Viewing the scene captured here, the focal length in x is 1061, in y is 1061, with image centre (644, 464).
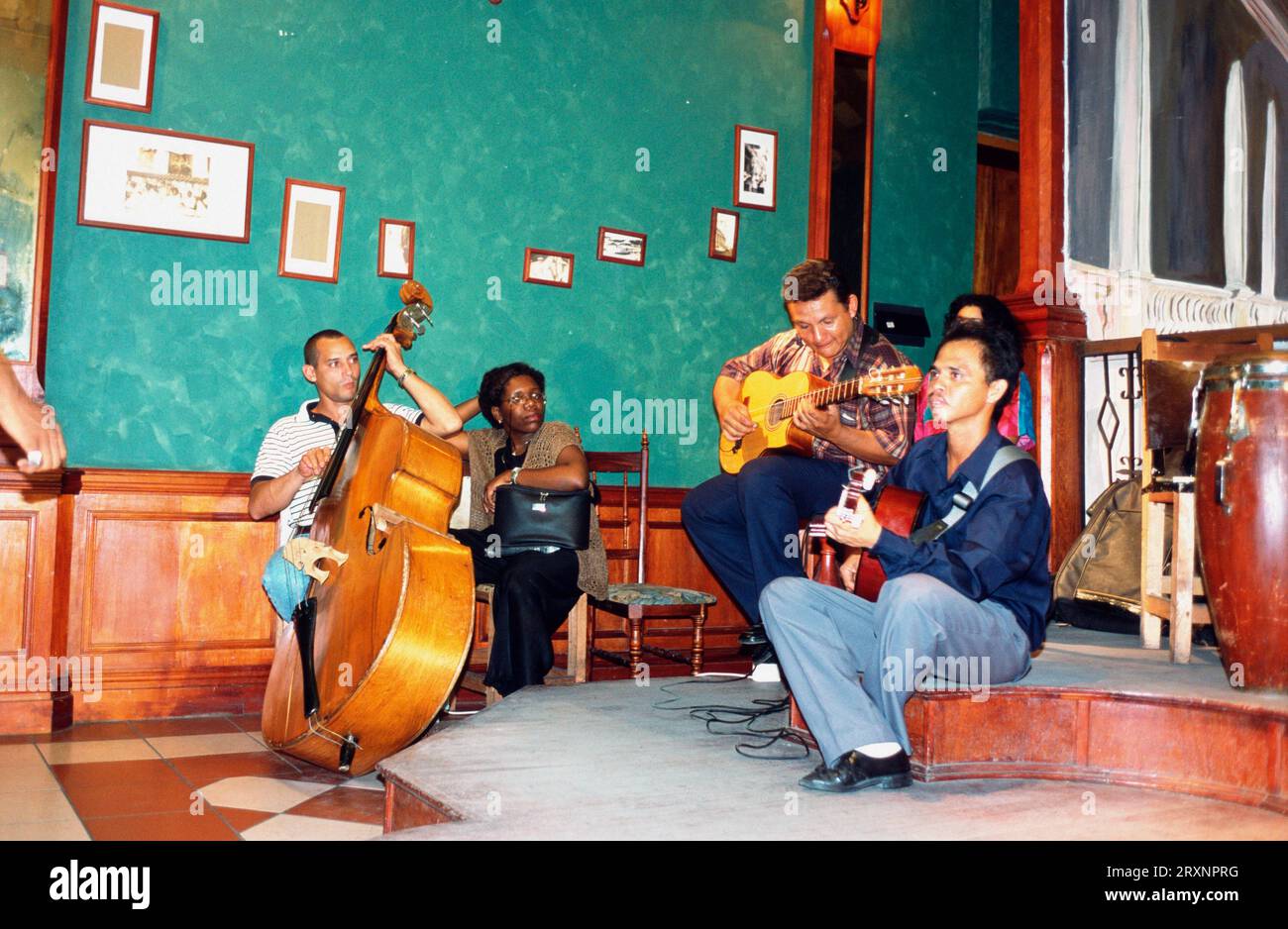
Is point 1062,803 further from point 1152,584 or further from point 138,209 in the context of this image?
point 138,209

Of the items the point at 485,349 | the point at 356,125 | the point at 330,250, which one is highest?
the point at 356,125

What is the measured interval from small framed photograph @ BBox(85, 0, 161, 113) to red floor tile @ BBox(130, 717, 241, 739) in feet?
7.62

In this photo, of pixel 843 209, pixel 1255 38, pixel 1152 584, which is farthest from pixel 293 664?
pixel 1255 38

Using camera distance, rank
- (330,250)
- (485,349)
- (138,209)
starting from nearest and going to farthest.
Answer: (138,209) → (330,250) → (485,349)

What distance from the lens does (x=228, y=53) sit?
423cm

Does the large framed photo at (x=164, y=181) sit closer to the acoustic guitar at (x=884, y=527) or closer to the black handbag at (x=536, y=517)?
the black handbag at (x=536, y=517)

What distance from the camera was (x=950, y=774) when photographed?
8.30 feet

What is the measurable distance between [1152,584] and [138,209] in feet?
13.0

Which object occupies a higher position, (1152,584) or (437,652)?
(1152,584)

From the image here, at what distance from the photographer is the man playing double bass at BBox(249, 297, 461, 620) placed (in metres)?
3.56

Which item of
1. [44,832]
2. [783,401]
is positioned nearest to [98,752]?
[44,832]

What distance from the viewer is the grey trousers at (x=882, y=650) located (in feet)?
7.90

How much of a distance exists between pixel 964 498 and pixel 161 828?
6.92 ft

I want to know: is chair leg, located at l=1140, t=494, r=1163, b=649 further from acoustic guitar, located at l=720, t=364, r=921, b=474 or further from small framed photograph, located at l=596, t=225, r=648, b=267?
small framed photograph, located at l=596, t=225, r=648, b=267
